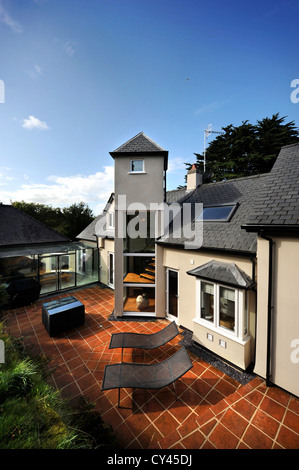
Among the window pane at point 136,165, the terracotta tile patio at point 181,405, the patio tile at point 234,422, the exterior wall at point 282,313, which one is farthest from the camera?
the window pane at point 136,165

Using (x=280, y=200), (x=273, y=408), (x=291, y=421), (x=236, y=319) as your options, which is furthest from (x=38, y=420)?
(x=280, y=200)

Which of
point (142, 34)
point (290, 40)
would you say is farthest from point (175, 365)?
point (142, 34)

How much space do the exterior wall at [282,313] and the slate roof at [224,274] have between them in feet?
2.08

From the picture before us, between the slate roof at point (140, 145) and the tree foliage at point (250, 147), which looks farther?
the tree foliage at point (250, 147)

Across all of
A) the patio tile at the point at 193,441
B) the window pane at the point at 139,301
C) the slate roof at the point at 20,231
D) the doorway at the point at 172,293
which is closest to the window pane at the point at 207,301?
the doorway at the point at 172,293

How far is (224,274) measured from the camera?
6.79 meters

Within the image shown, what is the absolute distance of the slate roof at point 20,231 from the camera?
A: 14.1m

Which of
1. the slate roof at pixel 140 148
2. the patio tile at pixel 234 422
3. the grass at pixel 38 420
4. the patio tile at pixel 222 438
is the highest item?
the slate roof at pixel 140 148

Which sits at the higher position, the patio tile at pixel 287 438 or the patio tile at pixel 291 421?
the patio tile at pixel 287 438

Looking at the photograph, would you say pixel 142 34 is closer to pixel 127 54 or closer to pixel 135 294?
pixel 127 54

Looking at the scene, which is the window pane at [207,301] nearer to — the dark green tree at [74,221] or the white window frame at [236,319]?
the white window frame at [236,319]

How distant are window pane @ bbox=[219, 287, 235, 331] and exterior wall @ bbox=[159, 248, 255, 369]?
0.48m

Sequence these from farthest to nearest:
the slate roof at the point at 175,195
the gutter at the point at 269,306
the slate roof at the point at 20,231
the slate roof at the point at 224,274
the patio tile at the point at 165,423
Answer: the slate roof at the point at 175,195, the slate roof at the point at 20,231, the slate roof at the point at 224,274, the gutter at the point at 269,306, the patio tile at the point at 165,423

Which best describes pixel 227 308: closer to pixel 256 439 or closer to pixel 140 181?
pixel 256 439
